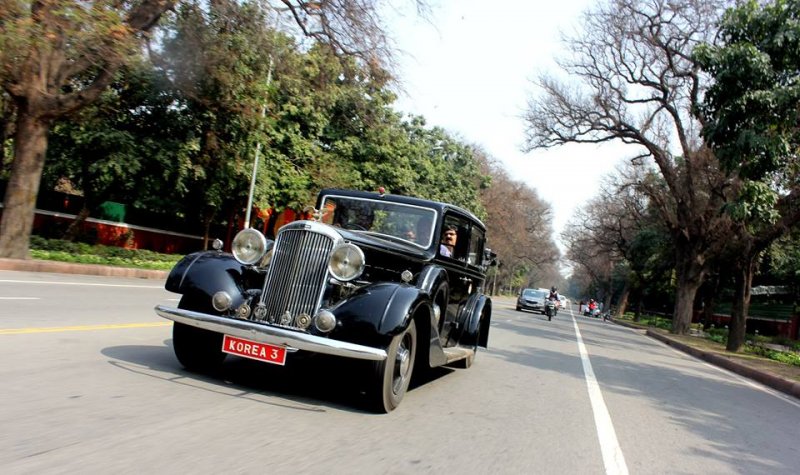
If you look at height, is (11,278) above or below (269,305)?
below

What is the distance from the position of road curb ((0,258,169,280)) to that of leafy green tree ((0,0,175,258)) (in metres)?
0.64

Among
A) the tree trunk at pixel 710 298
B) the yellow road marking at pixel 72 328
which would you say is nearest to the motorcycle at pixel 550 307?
the tree trunk at pixel 710 298

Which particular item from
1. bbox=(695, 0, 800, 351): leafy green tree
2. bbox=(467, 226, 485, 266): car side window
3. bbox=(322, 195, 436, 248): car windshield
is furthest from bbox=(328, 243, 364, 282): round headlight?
bbox=(695, 0, 800, 351): leafy green tree

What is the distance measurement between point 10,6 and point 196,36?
5176 millimetres

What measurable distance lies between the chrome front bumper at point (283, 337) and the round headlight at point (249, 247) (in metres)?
0.88

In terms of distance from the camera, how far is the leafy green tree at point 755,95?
1244 centimetres

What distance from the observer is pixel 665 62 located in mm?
25859

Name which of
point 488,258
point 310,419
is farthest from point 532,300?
point 310,419

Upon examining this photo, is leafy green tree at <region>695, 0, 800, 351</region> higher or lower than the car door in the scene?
higher

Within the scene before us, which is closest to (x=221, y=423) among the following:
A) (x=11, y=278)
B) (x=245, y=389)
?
(x=245, y=389)

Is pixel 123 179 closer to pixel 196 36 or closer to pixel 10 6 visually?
pixel 196 36

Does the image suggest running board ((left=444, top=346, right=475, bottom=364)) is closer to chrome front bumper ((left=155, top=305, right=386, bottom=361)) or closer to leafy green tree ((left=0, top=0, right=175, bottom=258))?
chrome front bumper ((left=155, top=305, right=386, bottom=361))

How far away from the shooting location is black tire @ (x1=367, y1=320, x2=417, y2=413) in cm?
502

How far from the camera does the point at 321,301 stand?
5.14 m
